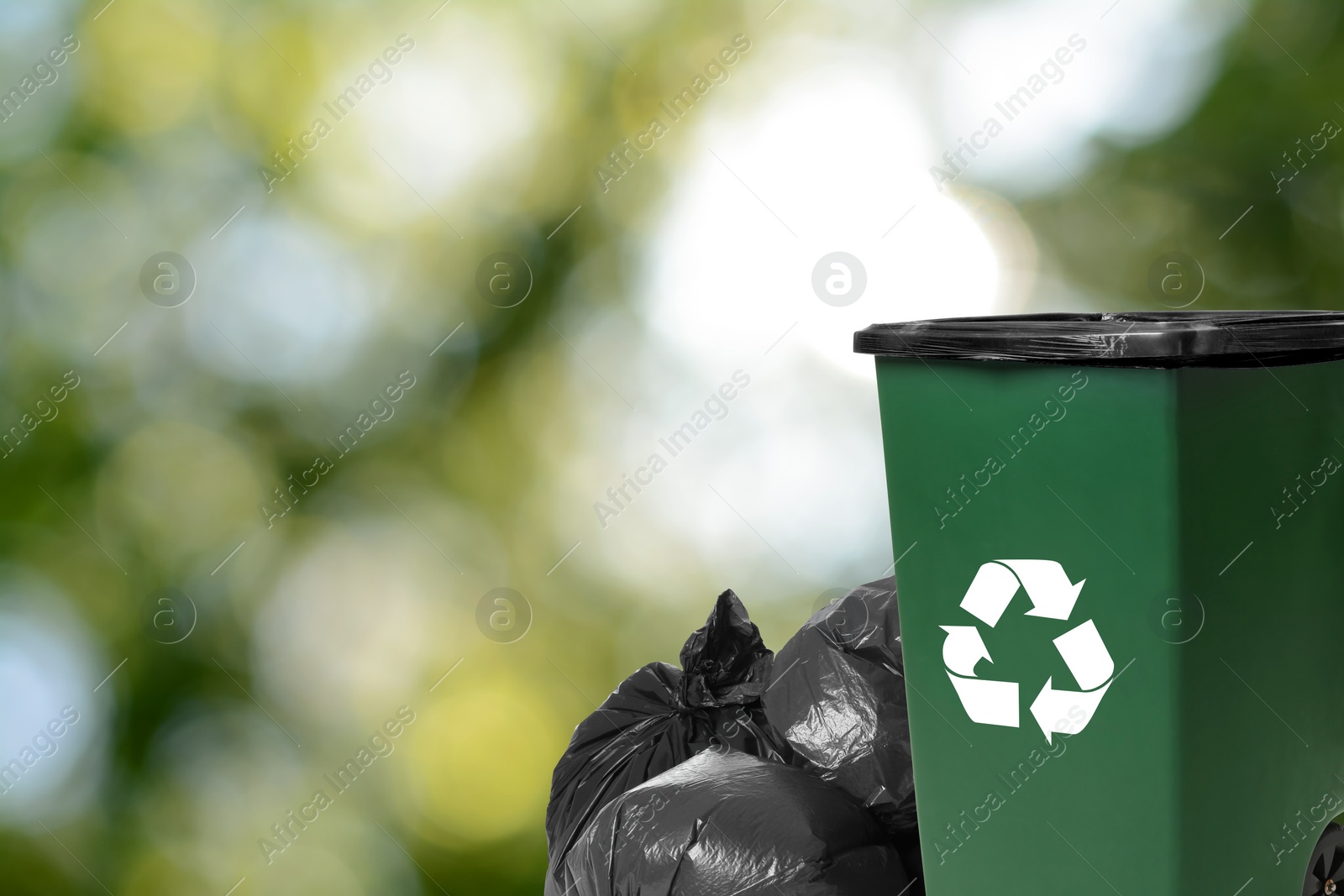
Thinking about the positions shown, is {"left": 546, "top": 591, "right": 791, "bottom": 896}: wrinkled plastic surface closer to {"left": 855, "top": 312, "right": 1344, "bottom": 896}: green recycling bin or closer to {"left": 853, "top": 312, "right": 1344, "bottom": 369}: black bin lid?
{"left": 855, "top": 312, "right": 1344, "bottom": 896}: green recycling bin

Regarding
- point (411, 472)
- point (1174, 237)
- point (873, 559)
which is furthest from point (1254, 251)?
point (411, 472)

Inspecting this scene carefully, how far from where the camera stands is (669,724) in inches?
96.9

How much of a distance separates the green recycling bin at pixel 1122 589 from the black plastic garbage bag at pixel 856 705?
1.17 feet

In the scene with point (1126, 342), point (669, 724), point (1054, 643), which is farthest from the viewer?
point (669, 724)

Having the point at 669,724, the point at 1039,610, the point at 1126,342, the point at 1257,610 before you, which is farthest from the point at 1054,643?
the point at 669,724

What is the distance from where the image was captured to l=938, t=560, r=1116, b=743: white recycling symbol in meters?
1.59

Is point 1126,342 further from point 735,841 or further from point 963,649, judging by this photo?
point 735,841

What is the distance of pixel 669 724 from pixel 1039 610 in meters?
1.05

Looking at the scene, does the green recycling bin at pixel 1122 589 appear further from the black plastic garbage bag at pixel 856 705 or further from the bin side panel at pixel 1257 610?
the black plastic garbage bag at pixel 856 705

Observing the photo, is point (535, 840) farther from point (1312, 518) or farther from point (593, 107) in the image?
point (1312, 518)

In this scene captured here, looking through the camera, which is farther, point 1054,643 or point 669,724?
point 669,724

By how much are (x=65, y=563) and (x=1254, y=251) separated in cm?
359

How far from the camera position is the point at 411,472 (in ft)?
12.1

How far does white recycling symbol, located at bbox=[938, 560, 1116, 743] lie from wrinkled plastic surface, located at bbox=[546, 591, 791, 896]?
678 millimetres
